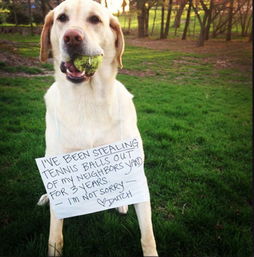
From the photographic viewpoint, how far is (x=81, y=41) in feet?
5.18

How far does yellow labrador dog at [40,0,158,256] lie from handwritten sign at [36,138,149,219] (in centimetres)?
8

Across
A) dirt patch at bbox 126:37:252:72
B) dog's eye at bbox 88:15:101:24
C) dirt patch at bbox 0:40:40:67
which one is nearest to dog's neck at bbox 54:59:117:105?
dog's eye at bbox 88:15:101:24

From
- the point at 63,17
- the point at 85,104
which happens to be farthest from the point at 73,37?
the point at 85,104

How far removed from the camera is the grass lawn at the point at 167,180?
73.6 inches

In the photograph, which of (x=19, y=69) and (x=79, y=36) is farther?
(x=19, y=69)

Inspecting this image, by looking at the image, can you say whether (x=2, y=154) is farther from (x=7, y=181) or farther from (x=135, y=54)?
(x=135, y=54)

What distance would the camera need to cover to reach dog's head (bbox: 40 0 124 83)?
1588 millimetres

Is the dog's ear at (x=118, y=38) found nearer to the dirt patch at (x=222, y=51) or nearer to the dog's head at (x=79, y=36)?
the dog's head at (x=79, y=36)

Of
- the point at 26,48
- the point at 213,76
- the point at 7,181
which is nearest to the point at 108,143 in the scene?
the point at 7,181

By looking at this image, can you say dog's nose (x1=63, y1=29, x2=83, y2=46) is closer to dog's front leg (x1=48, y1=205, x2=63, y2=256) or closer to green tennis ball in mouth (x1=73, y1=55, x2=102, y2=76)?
green tennis ball in mouth (x1=73, y1=55, x2=102, y2=76)

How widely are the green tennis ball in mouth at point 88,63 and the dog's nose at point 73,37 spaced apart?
0.31 ft

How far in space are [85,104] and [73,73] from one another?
0.22 meters

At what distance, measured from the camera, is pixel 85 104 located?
173 centimetres

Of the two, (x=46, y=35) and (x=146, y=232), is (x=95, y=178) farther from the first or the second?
(x=46, y=35)
